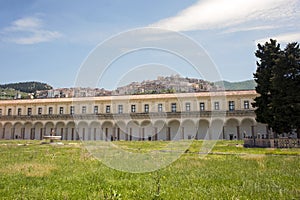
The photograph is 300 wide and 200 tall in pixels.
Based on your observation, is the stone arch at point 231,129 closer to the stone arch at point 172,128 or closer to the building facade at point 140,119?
the building facade at point 140,119

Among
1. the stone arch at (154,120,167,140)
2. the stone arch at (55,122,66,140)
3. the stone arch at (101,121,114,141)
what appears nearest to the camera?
Result: the stone arch at (154,120,167,140)

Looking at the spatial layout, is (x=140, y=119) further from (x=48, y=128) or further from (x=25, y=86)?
(x=25, y=86)

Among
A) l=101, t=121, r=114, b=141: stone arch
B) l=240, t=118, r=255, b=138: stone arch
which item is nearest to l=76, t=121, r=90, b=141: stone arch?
l=101, t=121, r=114, b=141: stone arch

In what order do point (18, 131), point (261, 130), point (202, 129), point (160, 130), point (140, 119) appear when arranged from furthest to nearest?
point (18, 131)
point (160, 130)
point (140, 119)
point (202, 129)
point (261, 130)

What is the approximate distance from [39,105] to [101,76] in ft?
199

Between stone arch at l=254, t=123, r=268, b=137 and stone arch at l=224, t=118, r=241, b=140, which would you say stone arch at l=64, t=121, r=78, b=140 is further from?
stone arch at l=254, t=123, r=268, b=137

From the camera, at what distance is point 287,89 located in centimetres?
2691

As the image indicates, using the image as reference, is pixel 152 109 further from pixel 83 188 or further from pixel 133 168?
pixel 83 188

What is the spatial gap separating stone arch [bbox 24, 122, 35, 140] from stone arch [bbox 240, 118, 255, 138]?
42618 millimetres

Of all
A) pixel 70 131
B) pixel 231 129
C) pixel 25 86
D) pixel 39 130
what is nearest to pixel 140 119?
pixel 70 131

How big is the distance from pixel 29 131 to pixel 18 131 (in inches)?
113

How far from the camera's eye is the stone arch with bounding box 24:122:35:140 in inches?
2456

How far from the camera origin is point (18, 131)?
210 ft

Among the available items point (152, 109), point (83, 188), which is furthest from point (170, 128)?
point (83, 188)
